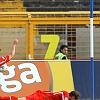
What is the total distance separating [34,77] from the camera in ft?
40.3

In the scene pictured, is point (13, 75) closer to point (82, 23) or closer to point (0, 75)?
point (0, 75)

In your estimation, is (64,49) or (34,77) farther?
(64,49)

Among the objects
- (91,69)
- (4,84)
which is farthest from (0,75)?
(91,69)

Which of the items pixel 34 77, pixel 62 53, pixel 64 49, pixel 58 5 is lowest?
pixel 34 77

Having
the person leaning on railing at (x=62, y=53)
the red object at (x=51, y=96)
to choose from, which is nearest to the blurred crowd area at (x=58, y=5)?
the person leaning on railing at (x=62, y=53)

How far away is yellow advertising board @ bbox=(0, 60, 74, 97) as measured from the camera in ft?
40.1

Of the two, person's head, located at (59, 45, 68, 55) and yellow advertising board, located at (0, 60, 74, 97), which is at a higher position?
person's head, located at (59, 45, 68, 55)

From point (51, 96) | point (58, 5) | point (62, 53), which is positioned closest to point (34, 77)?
point (62, 53)

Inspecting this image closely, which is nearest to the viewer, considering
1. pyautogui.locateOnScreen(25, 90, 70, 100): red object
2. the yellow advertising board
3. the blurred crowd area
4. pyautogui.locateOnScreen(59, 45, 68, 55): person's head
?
pyautogui.locateOnScreen(25, 90, 70, 100): red object

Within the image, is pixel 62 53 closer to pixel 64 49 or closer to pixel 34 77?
pixel 64 49

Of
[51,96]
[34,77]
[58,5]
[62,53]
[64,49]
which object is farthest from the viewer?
[58,5]

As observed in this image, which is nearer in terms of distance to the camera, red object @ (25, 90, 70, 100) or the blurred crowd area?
red object @ (25, 90, 70, 100)

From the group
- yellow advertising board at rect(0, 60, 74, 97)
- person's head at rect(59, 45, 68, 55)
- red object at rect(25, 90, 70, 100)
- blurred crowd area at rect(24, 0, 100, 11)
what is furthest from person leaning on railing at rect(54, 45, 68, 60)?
blurred crowd area at rect(24, 0, 100, 11)

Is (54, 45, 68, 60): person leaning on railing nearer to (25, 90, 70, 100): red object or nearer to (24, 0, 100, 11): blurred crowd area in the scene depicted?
(25, 90, 70, 100): red object
